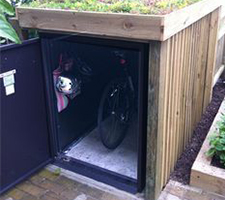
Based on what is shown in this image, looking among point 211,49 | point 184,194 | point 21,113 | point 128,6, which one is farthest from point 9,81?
point 211,49

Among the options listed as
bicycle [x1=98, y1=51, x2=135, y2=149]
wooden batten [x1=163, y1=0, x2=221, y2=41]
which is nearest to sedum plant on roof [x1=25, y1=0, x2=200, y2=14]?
wooden batten [x1=163, y1=0, x2=221, y2=41]

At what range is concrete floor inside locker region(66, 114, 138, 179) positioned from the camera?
2.80 metres

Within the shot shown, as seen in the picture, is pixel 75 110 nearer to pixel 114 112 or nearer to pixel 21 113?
pixel 114 112

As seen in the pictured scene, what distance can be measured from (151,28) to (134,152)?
5.29ft

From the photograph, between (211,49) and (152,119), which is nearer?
(152,119)

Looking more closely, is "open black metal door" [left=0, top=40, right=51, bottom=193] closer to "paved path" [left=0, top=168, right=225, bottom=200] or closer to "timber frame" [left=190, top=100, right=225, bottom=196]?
"paved path" [left=0, top=168, right=225, bottom=200]

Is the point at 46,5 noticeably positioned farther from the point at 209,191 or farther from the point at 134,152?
the point at 209,191

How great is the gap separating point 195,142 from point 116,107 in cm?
91

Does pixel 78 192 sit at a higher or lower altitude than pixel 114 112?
lower

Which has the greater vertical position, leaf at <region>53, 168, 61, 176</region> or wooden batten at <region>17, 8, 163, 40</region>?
wooden batten at <region>17, 8, 163, 40</region>

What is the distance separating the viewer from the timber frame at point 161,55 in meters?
1.87

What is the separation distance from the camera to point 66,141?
3037mm

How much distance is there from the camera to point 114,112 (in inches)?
123

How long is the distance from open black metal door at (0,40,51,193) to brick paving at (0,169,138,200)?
0.25 ft
